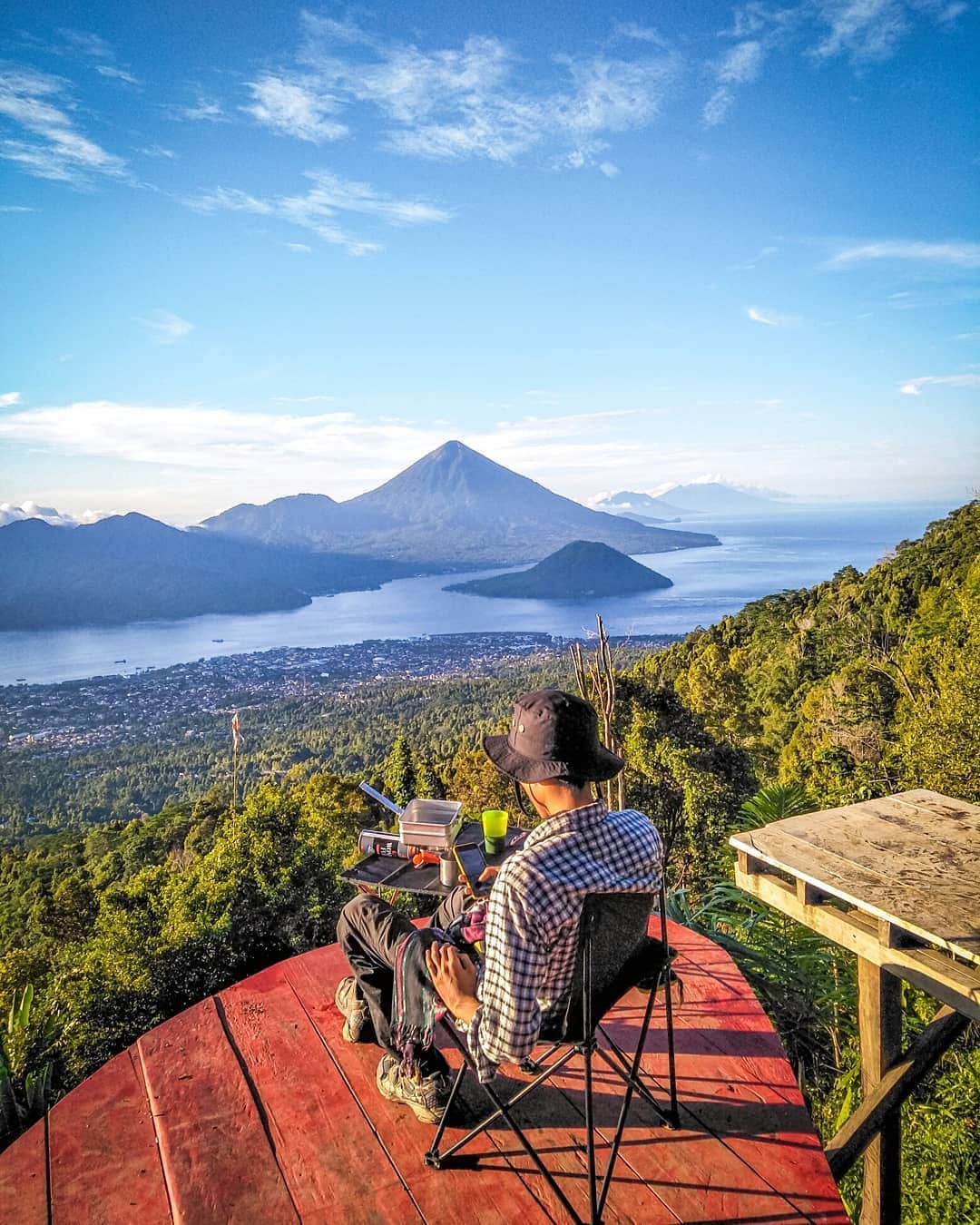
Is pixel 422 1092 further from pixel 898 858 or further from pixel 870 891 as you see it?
pixel 898 858

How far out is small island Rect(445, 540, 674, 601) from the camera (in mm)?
100312

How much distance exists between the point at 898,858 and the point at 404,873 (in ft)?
4.92

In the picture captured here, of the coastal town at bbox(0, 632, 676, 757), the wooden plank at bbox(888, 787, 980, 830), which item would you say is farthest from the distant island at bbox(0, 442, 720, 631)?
the wooden plank at bbox(888, 787, 980, 830)

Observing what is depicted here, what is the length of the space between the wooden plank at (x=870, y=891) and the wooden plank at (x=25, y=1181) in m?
1.93

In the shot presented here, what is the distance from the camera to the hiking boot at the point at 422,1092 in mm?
1584

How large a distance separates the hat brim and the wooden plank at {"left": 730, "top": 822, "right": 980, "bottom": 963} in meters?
0.91

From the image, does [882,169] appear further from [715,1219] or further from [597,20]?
[715,1219]

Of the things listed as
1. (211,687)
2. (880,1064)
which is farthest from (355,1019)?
(211,687)

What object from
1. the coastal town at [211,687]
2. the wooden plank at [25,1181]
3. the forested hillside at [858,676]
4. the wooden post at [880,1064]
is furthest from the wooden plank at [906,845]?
the coastal town at [211,687]

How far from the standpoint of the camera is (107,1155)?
59.1 inches

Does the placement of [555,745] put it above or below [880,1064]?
above

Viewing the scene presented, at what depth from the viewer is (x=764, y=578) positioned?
3863 inches

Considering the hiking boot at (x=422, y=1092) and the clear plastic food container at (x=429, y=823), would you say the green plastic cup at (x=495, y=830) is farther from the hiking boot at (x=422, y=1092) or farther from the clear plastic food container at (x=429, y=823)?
the hiking boot at (x=422, y=1092)

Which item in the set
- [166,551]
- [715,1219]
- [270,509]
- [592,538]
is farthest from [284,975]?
[270,509]
